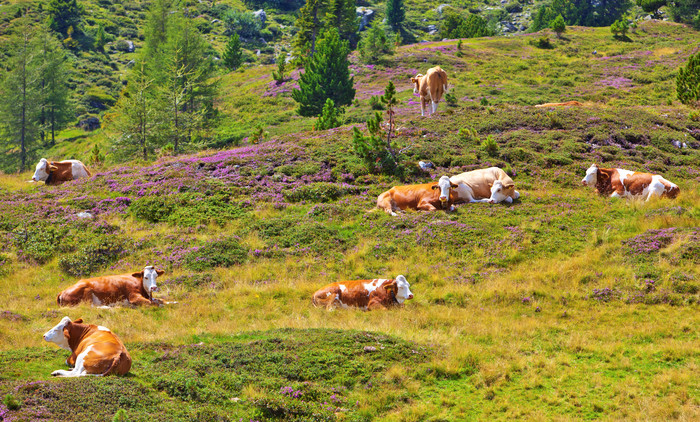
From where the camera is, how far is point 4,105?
177ft

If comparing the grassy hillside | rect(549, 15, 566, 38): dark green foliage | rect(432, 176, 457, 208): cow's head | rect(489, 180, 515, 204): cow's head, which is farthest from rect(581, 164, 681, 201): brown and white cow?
rect(549, 15, 566, 38): dark green foliage

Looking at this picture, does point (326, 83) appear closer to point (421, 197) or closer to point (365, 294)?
point (421, 197)

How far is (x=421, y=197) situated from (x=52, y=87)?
65521 mm

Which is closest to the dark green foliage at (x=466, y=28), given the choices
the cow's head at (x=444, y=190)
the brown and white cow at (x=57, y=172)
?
the brown and white cow at (x=57, y=172)

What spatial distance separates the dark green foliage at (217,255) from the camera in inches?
664

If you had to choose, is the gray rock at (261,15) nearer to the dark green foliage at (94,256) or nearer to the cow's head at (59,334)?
the dark green foliage at (94,256)

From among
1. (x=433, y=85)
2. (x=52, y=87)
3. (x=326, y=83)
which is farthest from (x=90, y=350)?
(x=52, y=87)

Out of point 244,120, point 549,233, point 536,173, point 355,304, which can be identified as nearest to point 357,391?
point 355,304

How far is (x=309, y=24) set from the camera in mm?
72375

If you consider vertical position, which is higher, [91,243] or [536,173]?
[536,173]

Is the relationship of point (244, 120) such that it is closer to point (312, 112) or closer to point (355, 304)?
point (312, 112)

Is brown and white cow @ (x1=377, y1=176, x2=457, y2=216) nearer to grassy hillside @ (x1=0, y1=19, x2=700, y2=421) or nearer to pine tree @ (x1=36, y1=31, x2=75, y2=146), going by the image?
grassy hillside @ (x1=0, y1=19, x2=700, y2=421)

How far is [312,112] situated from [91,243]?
32.2m

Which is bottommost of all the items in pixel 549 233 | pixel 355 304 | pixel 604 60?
pixel 355 304
